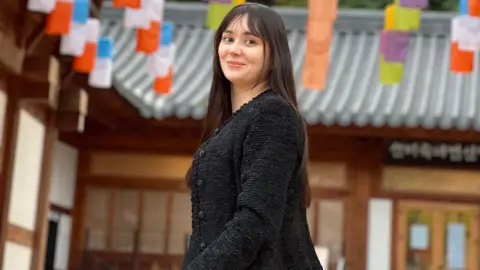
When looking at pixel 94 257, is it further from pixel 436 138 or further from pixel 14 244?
pixel 436 138

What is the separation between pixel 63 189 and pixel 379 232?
3.28 m

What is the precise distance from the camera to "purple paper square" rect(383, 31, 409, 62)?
7172 millimetres

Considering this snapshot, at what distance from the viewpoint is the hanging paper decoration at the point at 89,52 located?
6543 millimetres

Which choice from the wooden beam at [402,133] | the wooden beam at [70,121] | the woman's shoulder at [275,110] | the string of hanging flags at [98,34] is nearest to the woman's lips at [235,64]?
the woman's shoulder at [275,110]

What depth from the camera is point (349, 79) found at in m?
10.3

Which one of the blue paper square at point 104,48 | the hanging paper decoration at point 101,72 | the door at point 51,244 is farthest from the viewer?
the door at point 51,244

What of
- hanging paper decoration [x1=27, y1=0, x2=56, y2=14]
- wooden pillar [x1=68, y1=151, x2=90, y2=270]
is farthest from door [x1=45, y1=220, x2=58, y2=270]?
hanging paper decoration [x1=27, y1=0, x2=56, y2=14]

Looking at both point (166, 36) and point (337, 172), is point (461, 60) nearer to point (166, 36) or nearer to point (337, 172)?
point (166, 36)

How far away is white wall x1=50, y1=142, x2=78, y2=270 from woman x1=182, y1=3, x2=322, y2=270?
23.7 feet

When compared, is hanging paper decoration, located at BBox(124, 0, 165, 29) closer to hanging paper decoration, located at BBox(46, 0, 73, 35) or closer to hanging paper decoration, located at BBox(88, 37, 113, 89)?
hanging paper decoration, located at BBox(88, 37, 113, 89)

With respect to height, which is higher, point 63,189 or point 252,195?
point 252,195

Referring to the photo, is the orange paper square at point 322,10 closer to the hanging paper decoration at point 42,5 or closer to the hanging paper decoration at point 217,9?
the hanging paper decoration at point 217,9

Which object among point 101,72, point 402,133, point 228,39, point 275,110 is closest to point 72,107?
point 101,72

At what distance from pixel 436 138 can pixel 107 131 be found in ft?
11.3
